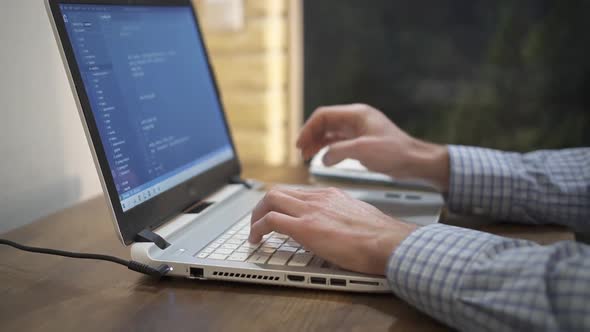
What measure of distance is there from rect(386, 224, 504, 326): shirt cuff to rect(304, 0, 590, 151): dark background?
1389mm

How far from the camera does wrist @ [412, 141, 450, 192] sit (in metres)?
0.93

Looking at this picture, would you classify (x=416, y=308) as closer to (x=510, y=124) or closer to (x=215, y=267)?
(x=215, y=267)

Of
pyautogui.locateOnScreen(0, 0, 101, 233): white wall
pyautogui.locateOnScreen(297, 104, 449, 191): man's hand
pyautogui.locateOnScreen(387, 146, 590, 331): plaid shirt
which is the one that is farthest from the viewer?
pyautogui.locateOnScreen(297, 104, 449, 191): man's hand

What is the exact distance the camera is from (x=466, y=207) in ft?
2.90

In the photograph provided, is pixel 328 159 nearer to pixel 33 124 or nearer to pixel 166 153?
pixel 166 153

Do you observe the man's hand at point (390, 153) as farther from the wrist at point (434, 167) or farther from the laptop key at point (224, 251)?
the laptop key at point (224, 251)

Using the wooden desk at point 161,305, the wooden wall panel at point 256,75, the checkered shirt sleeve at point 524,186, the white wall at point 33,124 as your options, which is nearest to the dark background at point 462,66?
the wooden wall panel at point 256,75

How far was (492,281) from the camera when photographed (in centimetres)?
51

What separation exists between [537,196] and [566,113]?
108cm

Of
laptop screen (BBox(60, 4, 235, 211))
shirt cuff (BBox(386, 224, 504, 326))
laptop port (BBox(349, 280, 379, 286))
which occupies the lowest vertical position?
laptop port (BBox(349, 280, 379, 286))

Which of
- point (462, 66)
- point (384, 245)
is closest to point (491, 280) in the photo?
point (384, 245)

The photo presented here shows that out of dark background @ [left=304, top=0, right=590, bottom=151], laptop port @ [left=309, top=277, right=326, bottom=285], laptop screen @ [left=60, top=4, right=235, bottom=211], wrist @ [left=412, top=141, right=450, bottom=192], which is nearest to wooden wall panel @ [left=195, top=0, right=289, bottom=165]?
dark background @ [left=304, top=0, right=590, bottom=151]

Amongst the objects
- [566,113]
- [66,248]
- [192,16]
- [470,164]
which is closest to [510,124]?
[566,113]

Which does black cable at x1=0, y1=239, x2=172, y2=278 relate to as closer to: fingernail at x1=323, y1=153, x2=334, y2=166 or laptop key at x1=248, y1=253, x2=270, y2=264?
laptop key at x1=248, y1=253, x2=270, y2=264
